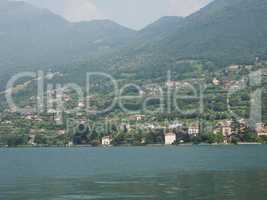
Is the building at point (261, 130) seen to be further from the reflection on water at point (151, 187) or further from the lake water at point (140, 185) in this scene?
the reflection on water at point (151, 187)

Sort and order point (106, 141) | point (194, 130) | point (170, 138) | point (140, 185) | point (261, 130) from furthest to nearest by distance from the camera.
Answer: point (106, 141), point (170, 138), point (194, 130), point (261, 130), point (140, 185)

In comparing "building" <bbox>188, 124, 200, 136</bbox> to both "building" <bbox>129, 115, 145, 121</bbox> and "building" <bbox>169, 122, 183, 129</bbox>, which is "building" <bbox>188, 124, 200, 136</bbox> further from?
"building" <bbox>129, 115, 145, 121</bbox>

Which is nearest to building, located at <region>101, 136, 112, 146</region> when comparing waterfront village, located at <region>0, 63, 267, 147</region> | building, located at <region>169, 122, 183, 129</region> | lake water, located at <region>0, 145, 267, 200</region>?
waterfront village, located at <region>0, 63, 267, 147</region>

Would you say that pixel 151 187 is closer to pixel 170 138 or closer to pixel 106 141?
pixel 170 138

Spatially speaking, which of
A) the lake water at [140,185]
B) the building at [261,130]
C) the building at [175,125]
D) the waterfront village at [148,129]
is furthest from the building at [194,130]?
the lake water at [140,185]

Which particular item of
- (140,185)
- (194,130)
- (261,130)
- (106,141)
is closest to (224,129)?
(194,130)

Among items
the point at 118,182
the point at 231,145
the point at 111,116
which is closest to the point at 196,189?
the point at 118,182

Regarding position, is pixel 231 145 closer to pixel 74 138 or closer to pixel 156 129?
pixel 156 129

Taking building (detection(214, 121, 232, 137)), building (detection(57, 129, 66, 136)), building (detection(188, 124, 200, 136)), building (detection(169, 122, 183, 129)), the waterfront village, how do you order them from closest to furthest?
building (detection(214, 121, 232, 137)), the waterfront village, building (detection(188, 124, 200, 136)), building (detection(169, 122, 183, 129)), building (detection(57, 129, 66, 136))
